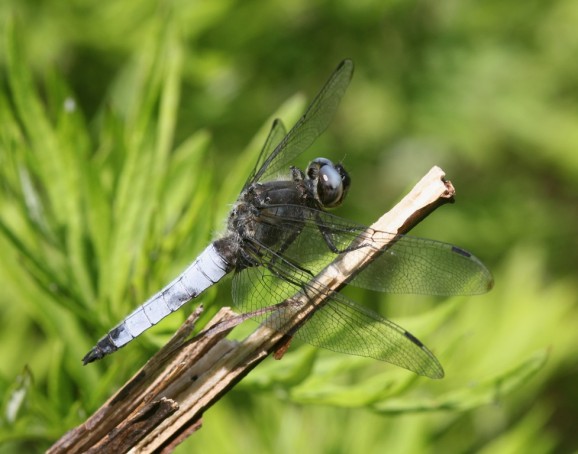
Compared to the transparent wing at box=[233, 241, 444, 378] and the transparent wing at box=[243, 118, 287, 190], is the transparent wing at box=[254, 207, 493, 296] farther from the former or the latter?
the transparent wing at box=[243, 118, 287, 190]

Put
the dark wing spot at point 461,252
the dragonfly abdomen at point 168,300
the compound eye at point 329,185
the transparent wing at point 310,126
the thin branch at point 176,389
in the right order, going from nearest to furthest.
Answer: the thin branch at point 176,389 → the dragonfly abdomen at point 168,300 → the dark wing spot at point 461,252 → the compound eye at point 329,185 → the transparent wing at point 310,126

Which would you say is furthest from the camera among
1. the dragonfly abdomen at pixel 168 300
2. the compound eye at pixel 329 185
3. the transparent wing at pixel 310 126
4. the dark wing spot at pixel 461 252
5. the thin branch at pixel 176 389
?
the transparent wing at pixel 310 126

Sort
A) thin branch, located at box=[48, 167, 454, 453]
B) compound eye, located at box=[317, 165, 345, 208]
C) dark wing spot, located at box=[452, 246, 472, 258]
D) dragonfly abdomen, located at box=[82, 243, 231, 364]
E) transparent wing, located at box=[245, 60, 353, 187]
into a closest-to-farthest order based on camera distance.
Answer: thin branch, located at box=[48, 167, 454, 453] → dragonfly abdomen, located at box=[82, 243, 231, 364] → dark wing spot, located at box=[452, 246, 472, 258] → compound eye, located at box=[317, 165, 345, 208] → transparent wing, located at box=[245, 60, 353, 187]

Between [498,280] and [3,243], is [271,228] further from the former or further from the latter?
[498,280]

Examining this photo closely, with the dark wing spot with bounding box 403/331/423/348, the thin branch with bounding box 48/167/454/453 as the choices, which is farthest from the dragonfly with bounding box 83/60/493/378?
the thin branch with bounding box 48/167/454/453

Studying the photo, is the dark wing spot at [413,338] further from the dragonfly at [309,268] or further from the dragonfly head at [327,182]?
the dragonfly head at [327,182]

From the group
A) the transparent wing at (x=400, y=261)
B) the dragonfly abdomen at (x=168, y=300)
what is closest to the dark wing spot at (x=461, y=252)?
the transparent wing at (x=400, y=261)

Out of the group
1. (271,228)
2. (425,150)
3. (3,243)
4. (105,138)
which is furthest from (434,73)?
(3,243)
